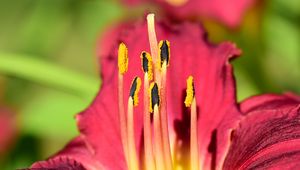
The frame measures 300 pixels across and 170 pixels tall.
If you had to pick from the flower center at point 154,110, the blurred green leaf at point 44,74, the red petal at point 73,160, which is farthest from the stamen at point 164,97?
the blurred green leaf at point 44,74

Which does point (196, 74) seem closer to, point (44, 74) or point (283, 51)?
point (44, 74)

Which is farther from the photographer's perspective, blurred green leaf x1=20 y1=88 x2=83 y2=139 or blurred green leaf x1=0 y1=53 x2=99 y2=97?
blurred green leaf x1=20 y1=88 x2=83 y2=139

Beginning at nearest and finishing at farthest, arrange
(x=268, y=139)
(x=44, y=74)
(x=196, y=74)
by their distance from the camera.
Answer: (x=268, y=139)
(x=196, y=74)
(x=44, y=74)

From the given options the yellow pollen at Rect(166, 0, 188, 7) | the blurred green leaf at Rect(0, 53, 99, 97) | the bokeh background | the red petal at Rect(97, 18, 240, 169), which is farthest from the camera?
the yellow pollen at Rect(166, 0, 188, 7)

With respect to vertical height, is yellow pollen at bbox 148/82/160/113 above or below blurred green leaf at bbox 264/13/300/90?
below

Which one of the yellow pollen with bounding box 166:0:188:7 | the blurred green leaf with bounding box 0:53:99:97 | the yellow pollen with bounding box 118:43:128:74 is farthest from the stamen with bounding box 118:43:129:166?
the yellow pollen with bounding box 166:0:188:7

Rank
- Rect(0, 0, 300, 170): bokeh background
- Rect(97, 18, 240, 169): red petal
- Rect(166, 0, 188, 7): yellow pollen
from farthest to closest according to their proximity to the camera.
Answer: Rect(166, 0, 188, 7): yellow pollen < Rect(0, 0, 300, 170): bokeh background < Rect(97, 18, 240, 169): red petal

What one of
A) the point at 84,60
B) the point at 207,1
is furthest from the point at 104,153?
the point at 84,60

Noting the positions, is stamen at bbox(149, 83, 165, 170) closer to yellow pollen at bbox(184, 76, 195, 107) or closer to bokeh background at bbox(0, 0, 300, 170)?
yellow pollen at bbox(184, 76, 195, 107)

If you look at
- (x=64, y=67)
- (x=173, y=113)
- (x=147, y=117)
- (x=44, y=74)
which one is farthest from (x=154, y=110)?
(x=64, y=67)
